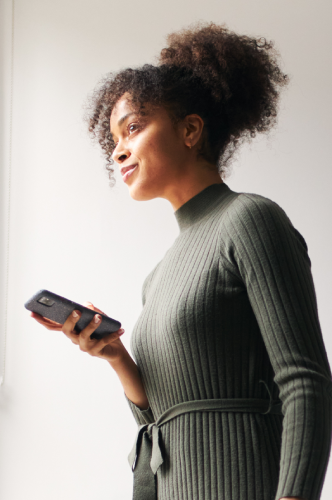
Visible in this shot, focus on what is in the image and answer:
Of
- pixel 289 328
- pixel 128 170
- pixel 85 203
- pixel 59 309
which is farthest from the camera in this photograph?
pixel 85 203

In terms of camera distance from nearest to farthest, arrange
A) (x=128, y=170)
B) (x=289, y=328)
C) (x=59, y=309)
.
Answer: (x=289, y=328)
(x=59, y=309)
(x=128, y=170)

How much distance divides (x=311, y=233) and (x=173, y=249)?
32.2 inches

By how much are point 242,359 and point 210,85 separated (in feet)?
1.64

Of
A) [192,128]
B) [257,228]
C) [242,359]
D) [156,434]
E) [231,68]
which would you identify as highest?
[231,68]

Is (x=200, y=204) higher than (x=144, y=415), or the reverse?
(x=200, y=204)

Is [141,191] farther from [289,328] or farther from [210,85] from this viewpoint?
[289,328]

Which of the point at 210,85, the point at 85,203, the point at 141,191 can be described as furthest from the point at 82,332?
the point at 85,203

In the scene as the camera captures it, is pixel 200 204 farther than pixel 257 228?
Yes

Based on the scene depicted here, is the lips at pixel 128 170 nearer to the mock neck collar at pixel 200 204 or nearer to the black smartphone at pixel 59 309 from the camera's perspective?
the mock neck collar at pixel 200 204

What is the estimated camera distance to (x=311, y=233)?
156 cm

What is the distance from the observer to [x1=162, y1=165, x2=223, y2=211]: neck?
34.3 inches

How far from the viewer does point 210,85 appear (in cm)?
89

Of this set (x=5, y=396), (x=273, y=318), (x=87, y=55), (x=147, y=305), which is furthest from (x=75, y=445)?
(x=87, y=55)

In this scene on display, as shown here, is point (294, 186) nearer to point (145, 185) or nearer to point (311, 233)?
point (311, 233)
